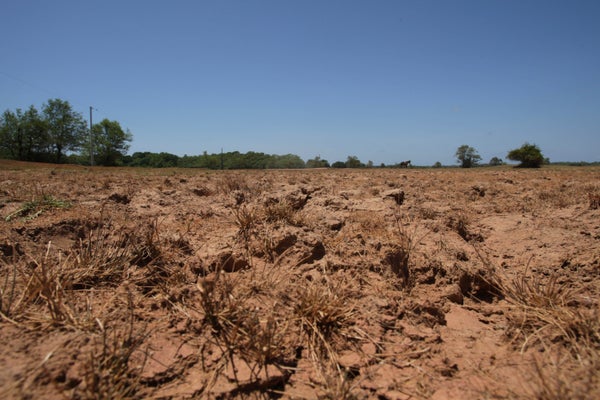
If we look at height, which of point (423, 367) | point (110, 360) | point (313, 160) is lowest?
point (423, 367)

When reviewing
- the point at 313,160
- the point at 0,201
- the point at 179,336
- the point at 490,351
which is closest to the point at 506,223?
the point at 490,351

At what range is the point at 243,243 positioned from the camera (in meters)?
A: 2.83

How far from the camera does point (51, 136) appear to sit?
46.8 metres

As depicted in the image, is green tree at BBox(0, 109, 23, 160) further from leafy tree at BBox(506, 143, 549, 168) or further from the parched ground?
leafy tree at BBox(506, 143, 549, 168)

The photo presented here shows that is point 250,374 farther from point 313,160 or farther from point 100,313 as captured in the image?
point 313,160

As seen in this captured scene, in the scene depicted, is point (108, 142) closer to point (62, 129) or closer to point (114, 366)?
point (62, 129)

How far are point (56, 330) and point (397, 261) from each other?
8.12 ft

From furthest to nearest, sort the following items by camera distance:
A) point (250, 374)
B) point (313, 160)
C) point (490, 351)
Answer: point (313, 160)
point (490, 351)
point (250, 374)

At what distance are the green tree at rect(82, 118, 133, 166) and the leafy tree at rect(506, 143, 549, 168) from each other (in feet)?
201

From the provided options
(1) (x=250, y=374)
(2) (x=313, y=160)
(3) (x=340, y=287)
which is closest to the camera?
(1) (x=250, y=374)

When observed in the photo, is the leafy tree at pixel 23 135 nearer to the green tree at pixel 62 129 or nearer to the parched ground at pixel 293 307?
the green tree at pixel 62 129

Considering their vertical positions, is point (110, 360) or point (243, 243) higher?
point (243, 243)

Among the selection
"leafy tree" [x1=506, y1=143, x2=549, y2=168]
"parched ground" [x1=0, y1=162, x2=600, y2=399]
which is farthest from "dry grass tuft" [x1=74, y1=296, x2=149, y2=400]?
"leafy tree" [x1=506, y1=143, x2=549, y2=168]

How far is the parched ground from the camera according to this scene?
1.58 metres
